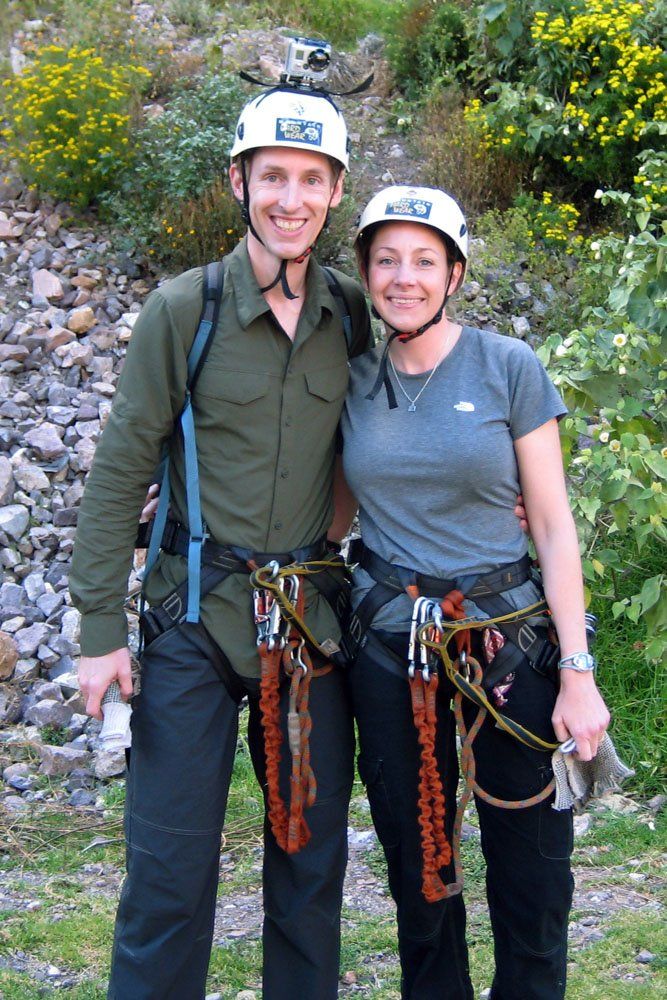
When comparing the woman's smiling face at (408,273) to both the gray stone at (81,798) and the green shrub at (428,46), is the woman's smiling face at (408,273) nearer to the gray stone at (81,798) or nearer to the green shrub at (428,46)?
the gray stone at (81,798)

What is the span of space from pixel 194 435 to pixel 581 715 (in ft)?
4.16

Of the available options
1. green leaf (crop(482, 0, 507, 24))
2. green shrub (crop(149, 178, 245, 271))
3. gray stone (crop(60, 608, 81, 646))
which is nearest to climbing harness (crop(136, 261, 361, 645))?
gray stone (crop(60, 608, 81, 646))

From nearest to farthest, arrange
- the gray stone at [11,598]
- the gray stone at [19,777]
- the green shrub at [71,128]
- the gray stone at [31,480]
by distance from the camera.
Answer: the gray stone at [19,777]
the gray stone at [11,598]
the gray stone at [31,480]
the green shrub at [71,128]

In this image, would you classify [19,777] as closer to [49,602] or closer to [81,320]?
[49,602]

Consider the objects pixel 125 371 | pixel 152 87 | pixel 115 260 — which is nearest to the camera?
pixel 125 371

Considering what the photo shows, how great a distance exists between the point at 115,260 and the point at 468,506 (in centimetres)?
630

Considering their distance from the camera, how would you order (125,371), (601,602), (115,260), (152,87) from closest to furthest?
(125,371), (601,602), (115,260), (152,87)

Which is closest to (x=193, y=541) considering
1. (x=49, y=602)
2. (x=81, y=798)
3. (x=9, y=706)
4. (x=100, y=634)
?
(x=100, y=634)

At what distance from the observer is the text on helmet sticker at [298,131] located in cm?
297

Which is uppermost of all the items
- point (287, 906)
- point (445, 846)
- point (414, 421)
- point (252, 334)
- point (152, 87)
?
point (152, 87)

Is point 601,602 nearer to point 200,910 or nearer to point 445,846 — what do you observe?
point 445,846

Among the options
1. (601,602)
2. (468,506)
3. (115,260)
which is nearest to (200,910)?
(468,506)

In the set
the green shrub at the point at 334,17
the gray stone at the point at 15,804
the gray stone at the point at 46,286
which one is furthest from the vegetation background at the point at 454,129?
the gray stone at the point at 15,804

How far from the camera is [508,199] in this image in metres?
9.26
